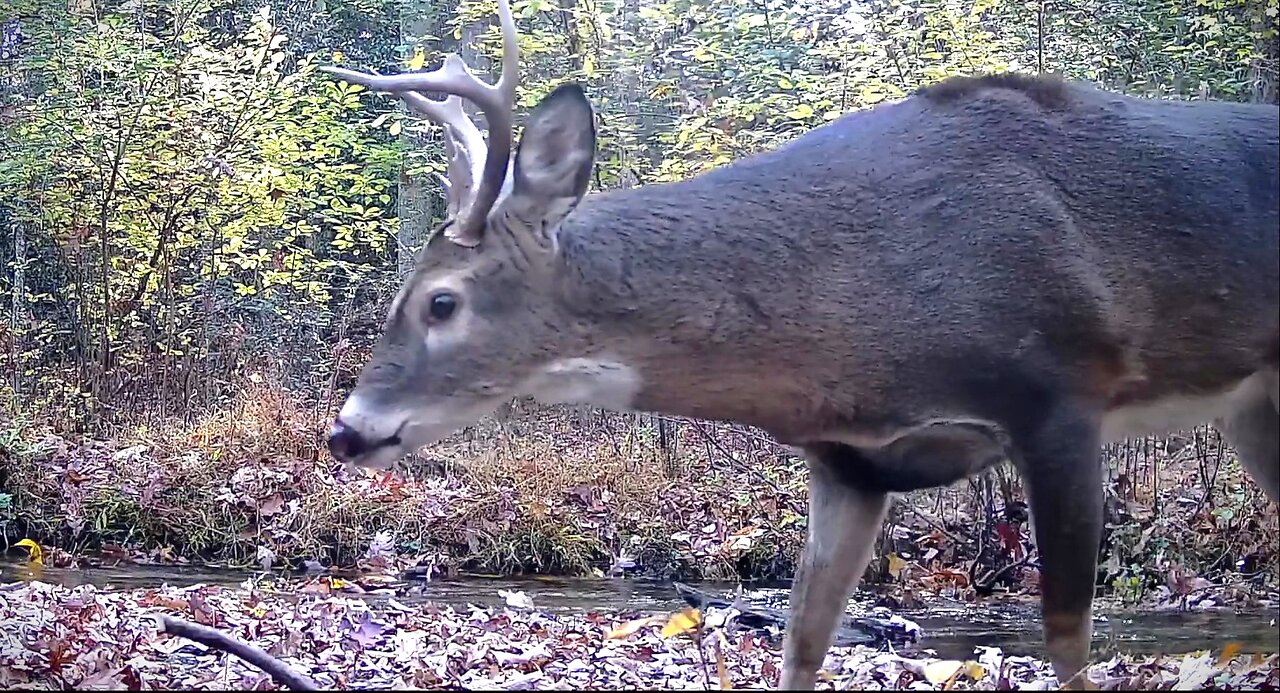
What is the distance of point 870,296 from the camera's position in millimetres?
A: 3645

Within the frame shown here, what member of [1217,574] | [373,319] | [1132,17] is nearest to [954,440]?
[1217,574]

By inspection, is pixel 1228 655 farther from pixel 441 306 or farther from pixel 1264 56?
pixel 1264 56

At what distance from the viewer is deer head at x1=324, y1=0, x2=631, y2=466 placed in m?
3.49

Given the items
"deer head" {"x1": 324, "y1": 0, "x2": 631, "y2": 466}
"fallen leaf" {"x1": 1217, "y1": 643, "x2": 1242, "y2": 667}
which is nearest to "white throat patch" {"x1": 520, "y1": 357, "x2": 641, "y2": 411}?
"deer head" {"x1": 324, "y1": 0, "x2": 631, "y2": 466}

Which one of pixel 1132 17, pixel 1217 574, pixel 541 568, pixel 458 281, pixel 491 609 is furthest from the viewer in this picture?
pixel 541 568

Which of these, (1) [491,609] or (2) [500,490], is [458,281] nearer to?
(1) [491,609]

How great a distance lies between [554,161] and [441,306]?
423mm

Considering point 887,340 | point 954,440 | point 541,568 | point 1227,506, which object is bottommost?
point 541,568

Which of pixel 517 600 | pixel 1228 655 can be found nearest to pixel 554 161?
pixel 1228 655

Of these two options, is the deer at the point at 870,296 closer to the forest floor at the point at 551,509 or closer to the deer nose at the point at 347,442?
the deer nose at the point at 347,442

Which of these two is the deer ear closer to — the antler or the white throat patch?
the antler

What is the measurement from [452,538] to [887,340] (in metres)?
6.25

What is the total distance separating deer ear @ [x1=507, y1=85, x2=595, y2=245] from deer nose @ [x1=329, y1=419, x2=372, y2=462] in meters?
0.62

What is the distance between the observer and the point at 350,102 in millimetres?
13086
